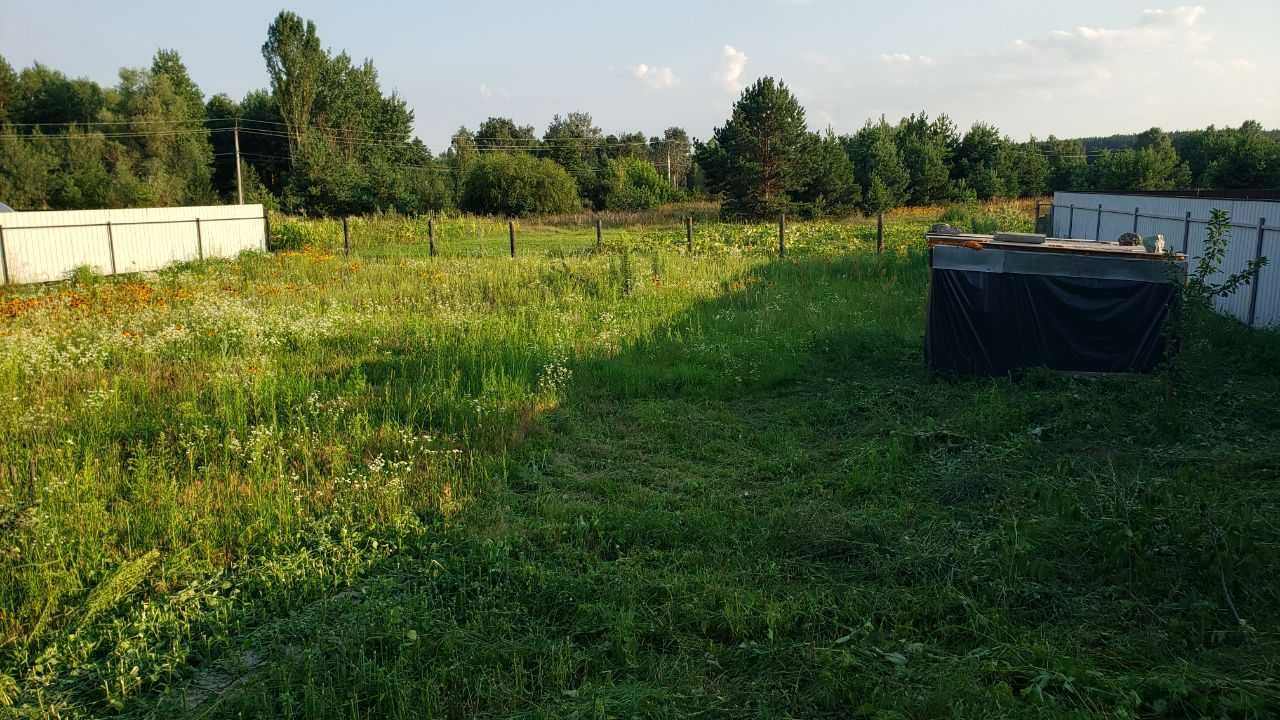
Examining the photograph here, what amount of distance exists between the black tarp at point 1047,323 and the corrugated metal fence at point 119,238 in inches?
680

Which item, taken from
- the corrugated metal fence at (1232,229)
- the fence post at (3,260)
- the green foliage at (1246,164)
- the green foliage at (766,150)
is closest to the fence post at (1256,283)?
the corrugated metal fence at (1232,229)

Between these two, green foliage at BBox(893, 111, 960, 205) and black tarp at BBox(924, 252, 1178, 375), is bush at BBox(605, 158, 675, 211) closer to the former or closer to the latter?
green foliage at BBox(893, 111, 960, 205)

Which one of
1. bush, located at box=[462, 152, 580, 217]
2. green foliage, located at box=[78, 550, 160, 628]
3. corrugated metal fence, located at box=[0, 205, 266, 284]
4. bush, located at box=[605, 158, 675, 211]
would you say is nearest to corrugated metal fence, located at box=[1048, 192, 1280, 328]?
A: green foliage, located at box=[78, 550, 160, 628]

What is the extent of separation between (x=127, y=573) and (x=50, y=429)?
3.04 meters

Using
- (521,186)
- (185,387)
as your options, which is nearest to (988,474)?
(185,387)

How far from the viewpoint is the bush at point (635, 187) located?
45688 mm

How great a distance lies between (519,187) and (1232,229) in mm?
31123

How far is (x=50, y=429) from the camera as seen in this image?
6473 mm

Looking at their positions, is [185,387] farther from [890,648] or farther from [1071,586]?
[1071,586]

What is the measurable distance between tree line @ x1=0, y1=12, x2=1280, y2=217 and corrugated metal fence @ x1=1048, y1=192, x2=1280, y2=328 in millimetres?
16576

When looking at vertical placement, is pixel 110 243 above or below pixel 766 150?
below

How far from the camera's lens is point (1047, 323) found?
341 inches

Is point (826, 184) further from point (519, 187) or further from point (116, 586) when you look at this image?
point (116, 586)

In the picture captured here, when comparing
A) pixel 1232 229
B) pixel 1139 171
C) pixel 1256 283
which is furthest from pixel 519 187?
pixel 1256 283
